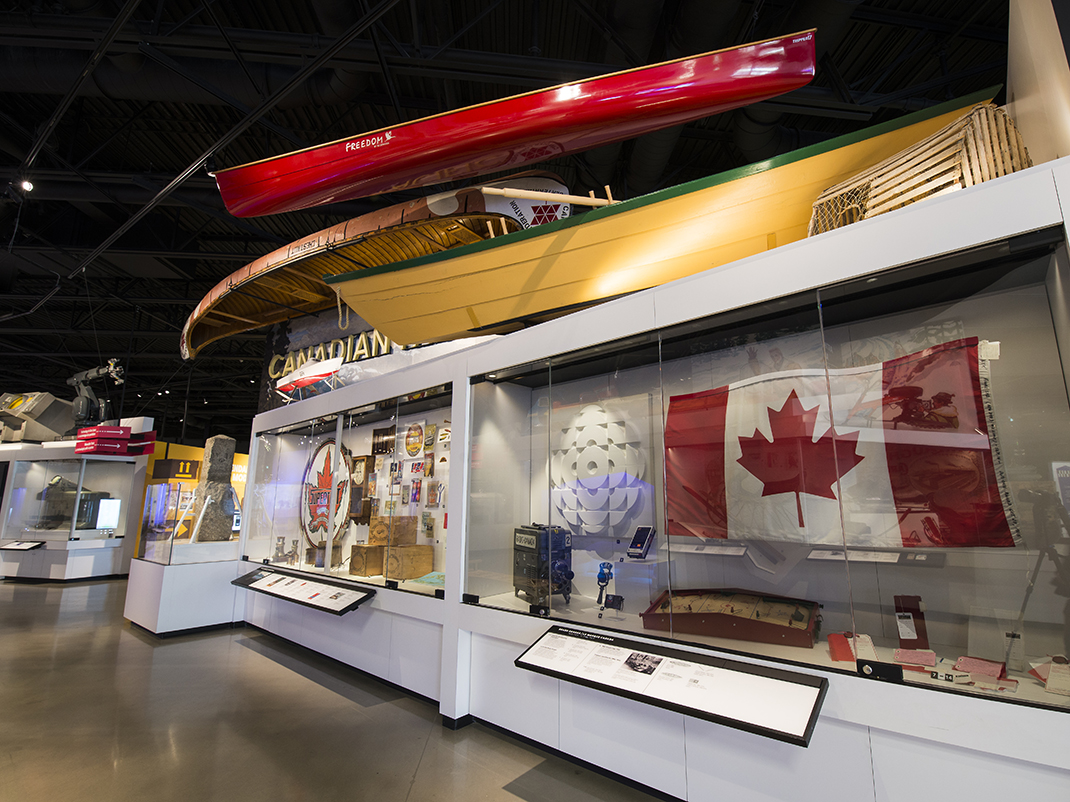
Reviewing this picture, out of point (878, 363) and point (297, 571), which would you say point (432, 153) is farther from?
point (297, 571)

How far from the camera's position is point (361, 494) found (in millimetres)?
4996

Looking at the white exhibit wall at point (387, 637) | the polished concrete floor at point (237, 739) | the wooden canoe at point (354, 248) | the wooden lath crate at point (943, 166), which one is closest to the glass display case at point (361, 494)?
the white exhibit wall at point (387, 637)

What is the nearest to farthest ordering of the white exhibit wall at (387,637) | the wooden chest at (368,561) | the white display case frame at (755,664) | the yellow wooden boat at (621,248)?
the white display case frame at (755,664) < the yellow wooden boat at (621,248) < the white exhibit wall at (387,637) < the wooden chest at (368,561)

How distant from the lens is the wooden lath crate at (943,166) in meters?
1.93

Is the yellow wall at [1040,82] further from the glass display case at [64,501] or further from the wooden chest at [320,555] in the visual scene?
the glass display case at [64,501]

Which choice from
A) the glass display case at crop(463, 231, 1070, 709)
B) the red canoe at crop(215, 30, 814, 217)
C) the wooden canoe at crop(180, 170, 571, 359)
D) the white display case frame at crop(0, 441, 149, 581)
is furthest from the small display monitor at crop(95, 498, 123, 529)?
the glass display case at crop(463, 231, 1070, 709)

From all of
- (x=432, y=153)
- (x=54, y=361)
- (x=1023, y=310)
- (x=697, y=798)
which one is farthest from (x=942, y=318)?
(x=54, y=361)

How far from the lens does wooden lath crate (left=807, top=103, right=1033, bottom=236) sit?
1930 mm

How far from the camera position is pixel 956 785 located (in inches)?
65.1

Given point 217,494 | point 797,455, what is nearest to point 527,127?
point 797,455

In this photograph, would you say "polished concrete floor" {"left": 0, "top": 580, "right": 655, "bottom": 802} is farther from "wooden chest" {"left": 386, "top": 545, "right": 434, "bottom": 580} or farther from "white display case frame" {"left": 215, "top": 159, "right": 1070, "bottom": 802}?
"wooden chest" {"left": 386, "top": 545, "right": 434, "bottom": 580}

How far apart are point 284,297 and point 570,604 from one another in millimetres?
6076

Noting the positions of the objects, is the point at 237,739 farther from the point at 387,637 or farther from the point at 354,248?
the point at 354,248

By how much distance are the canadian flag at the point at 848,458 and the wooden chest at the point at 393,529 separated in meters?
2.44
